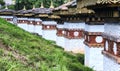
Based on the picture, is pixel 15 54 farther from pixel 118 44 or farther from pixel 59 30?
pixel 59 30

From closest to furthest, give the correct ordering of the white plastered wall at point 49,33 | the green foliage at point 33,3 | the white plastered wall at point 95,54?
1. the white plastered wall at point 95,54
2. the white plastered wall at point 49,33
3. the green foliage at point 33,3

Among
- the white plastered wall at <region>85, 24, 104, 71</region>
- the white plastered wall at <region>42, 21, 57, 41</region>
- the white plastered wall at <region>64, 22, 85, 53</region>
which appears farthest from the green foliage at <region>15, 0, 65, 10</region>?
the white plastered wall at <region>85, 24, 104, 71</region>

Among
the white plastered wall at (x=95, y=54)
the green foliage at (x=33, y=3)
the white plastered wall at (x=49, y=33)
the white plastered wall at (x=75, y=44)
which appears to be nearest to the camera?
the white plastered wall at (x=95, y=54)

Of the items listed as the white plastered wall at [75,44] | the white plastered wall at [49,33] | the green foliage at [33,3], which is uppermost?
the white plastered wall at [75,44]

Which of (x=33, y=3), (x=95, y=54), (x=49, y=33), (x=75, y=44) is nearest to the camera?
(x=95, y=54)

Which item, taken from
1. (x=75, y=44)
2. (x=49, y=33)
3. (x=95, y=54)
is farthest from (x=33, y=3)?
(x=95, y=54)

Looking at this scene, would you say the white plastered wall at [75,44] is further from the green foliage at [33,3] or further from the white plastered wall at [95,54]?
the green foliage at [33,3]

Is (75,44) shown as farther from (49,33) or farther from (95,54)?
(49,33)

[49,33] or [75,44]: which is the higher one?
[75,44]

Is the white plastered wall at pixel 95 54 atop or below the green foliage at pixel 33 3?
atop

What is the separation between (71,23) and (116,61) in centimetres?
1448

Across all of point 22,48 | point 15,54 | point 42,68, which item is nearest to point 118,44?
point 42,68

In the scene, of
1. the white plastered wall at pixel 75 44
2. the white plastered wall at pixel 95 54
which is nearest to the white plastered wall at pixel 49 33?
the white plastered wall at pixel 75 44

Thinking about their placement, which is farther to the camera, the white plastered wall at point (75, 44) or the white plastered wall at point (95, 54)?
the white plastered wall at point (75, 44)
